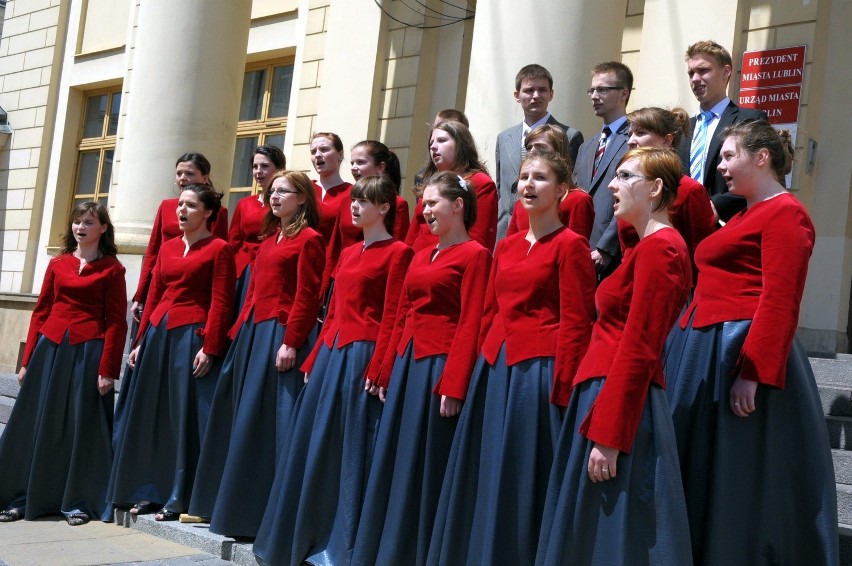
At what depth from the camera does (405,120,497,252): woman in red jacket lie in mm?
4762

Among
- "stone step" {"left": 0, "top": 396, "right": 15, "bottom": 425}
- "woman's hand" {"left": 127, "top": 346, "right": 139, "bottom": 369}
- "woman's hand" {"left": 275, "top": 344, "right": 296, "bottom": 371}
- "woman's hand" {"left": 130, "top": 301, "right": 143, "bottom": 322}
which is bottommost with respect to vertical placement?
"stone step" {"left": 0, "top": 396, "right": 15, "bottom": 425}

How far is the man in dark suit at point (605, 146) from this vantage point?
4637 millimetres

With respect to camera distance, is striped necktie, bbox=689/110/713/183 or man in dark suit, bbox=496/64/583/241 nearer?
striped necktie, bbox=689/110/713/183

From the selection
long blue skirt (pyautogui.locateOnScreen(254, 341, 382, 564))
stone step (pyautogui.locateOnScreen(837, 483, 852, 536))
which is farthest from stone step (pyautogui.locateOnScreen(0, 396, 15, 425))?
stone step (pyautogui.locateOnScreen(837, 483, 852, 536))

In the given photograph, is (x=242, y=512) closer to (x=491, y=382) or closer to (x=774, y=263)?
(x=491, y=382)

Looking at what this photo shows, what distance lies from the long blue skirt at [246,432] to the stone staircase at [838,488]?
10cm

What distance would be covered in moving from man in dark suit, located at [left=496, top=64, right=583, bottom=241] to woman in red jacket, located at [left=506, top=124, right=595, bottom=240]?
2.51 ft

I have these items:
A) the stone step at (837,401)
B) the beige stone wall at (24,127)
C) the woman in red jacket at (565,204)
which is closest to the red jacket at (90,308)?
the woman in red jacket at (565,204)

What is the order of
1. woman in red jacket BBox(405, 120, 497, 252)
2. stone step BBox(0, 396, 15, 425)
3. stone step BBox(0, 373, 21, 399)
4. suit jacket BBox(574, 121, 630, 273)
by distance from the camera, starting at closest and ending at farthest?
suit jacket BBox(574, 121, 630, 273) → woman in red jacket BBox(405, 120, 497, 252) → stone step BBox(0, 396, 15, 425) → stone step BBox(0, 373, 21, 399)

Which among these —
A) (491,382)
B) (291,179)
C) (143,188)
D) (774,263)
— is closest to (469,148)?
(291,179)

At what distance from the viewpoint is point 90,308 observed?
5848 mm

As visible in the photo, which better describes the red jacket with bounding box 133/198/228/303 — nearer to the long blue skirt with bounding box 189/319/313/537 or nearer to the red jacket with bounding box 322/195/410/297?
the red jacket with bounding box 322/195/410/297

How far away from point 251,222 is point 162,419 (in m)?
1.15

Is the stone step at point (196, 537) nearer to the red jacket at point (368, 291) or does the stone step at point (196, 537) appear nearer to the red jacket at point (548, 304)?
the red jacket at point (368, 291)
